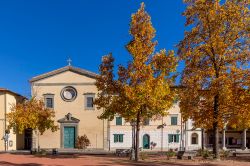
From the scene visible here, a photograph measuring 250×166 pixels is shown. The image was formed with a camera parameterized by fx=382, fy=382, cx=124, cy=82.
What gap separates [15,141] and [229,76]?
3802 centimetres

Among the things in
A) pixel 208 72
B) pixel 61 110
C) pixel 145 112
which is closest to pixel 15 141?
pixel 61 110

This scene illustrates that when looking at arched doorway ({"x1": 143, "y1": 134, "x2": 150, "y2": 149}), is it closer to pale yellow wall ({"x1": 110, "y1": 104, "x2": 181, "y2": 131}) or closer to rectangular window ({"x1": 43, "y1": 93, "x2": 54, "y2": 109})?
pale yellow wall ({"x1": 110, "y1": 104, "x2": 181, "y2": 131})

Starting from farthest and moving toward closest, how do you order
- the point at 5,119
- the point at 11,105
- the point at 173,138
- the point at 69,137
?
the point at 173,138 → the point at 69,137 → the point at 11,105 → the point at 5,119

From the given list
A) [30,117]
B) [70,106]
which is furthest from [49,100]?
[30,117]

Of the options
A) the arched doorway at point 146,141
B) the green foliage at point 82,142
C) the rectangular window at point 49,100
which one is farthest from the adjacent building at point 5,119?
the arched doorway at point 146,141

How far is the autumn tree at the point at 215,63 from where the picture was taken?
3014cm

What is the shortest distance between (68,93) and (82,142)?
7.59 meters

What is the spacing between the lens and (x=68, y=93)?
188 ft

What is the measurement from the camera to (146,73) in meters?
30.7

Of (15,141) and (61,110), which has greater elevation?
(61,110)

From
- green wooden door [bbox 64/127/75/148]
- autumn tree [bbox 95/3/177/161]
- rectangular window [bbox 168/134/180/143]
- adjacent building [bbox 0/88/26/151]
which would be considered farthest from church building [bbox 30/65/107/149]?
autumn tree [bbox 95/3/177/161]

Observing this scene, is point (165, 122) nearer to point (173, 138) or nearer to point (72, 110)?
point (173, 138)

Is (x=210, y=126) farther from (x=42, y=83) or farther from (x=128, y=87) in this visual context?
(x=42, y=83)

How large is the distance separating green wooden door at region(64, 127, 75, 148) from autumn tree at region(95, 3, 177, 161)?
26.0m
